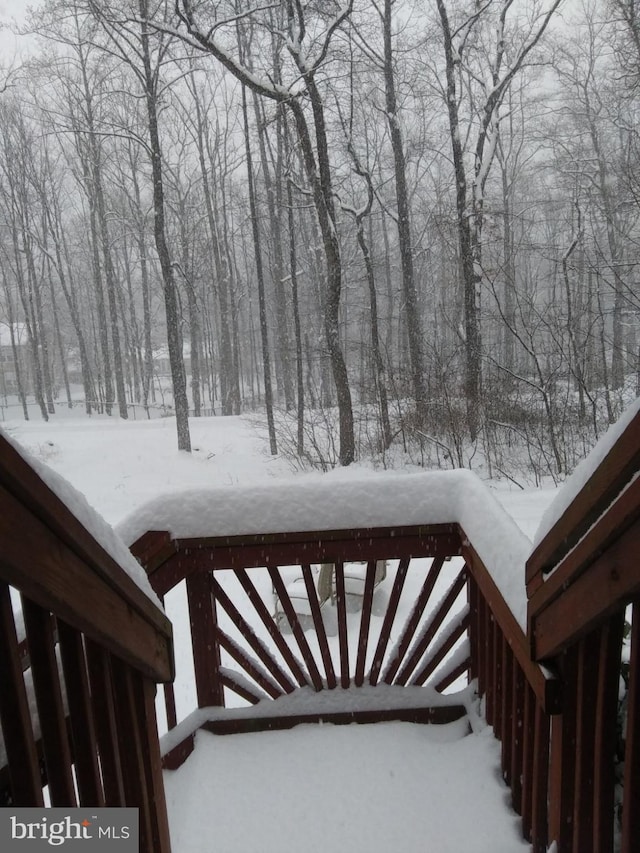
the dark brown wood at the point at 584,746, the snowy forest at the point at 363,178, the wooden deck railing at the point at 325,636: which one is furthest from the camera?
the snowy forest at the point at 363,178

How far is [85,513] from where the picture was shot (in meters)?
1.03

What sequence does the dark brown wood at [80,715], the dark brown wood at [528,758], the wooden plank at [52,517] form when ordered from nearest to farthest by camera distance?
the wooden plank at [52,517]
the dark brown wood at [80,715]
the dark brown wood at [528,758]

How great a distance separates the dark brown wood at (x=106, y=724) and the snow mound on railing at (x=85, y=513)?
0.18 metres

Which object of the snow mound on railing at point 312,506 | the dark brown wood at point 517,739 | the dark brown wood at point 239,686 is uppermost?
the snow mound on railing at point 312,506

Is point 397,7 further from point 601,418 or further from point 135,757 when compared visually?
point 135,757

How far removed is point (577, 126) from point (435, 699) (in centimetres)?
2099

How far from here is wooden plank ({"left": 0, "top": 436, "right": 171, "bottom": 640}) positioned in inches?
29.7

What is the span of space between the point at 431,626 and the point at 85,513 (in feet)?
6.23

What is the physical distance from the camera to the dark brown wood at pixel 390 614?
2.41 metres

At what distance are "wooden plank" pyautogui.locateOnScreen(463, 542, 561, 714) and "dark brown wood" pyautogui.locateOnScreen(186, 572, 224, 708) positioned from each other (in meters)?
1.15

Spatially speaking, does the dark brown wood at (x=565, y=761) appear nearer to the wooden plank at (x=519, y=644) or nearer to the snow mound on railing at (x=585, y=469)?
the wooden plank at (x=519, y=644)

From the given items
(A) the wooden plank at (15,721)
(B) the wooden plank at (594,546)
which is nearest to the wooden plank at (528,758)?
(B) the wooden plank at (594,546)

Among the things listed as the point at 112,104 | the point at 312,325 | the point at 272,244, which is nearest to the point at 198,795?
the point at 112,104

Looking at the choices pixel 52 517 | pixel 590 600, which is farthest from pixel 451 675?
pixel 52 517
